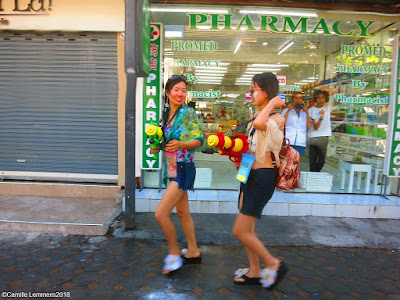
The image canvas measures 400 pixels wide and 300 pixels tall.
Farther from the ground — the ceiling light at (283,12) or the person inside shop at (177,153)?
the ceiling light at (283,12)

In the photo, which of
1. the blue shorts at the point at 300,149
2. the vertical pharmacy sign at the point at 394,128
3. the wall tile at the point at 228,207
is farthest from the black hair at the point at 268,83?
the vertical pharmacy sign at the point at 394,128

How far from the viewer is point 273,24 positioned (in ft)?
17.1

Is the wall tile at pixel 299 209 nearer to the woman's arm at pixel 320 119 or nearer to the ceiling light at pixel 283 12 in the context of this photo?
the woman's arm at pixel 320 119

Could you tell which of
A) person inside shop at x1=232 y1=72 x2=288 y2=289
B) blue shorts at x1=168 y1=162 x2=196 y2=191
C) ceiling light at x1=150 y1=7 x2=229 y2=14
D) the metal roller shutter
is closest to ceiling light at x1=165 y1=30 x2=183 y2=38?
ceiling light at x1=150 y1=7 x2=229 y2=14

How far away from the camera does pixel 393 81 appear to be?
5.07m

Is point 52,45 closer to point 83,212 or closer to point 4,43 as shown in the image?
point 4,43

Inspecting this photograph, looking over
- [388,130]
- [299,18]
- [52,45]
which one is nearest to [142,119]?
[52,45]

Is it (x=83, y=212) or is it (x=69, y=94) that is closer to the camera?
(x=83, y=212)

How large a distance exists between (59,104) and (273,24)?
4.05 metres

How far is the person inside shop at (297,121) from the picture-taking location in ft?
18.5

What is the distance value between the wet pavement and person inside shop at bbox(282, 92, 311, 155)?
7.63ft

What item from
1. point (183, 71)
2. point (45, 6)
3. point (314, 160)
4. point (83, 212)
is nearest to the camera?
point (83, 212)

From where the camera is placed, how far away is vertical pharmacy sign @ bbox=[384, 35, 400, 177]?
504cm

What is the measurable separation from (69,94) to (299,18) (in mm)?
4270
